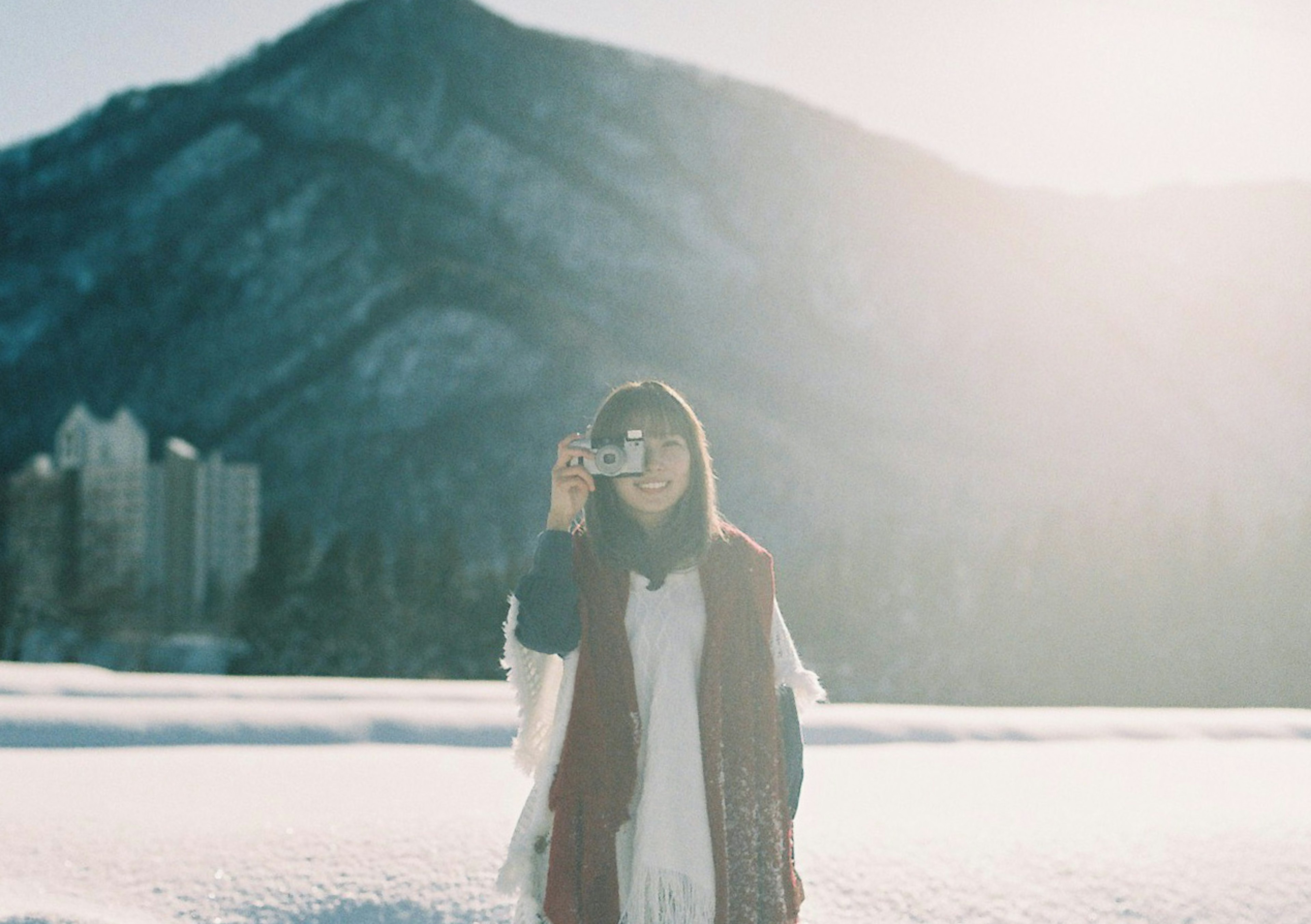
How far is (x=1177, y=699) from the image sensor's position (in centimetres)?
6475

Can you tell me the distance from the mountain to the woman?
81.0 m

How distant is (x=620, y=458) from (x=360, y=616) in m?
44.6

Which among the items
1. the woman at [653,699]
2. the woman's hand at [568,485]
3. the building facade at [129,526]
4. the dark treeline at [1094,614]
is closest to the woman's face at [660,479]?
the woman at [653,699]

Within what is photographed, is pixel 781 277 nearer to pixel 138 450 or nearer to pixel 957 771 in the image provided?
pixel 138 450

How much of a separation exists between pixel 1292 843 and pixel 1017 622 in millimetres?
62473

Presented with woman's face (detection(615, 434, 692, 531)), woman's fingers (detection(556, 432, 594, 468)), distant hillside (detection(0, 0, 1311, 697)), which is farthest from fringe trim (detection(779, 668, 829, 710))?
distant hillside (detection(0, 0, 1311, 697))

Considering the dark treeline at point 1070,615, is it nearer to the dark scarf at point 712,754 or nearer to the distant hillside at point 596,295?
the distant hillside at point 596,295

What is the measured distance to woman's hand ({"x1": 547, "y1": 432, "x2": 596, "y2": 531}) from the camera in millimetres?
2793

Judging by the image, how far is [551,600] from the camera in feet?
9.02

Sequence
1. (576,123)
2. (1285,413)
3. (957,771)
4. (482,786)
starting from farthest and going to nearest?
(576,123)
(1285,413)
(957,771)
(482,786)

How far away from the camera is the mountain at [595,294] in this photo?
313 feet

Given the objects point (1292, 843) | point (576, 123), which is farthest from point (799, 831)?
point (576, 123)

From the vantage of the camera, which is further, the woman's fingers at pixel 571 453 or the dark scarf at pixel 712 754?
the woman's fingers at pixel 571 453

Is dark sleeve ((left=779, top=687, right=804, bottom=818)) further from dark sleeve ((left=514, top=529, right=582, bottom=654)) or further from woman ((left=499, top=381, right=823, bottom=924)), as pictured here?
dark sleeve ((left=514, top=529, right=582, bottom=654))
